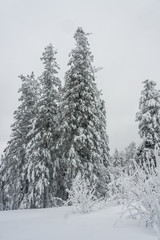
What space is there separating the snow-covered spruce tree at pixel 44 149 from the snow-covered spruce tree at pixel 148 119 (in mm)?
7025

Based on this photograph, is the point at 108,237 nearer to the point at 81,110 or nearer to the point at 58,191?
the point at 81,110

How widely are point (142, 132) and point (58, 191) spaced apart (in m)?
8.22

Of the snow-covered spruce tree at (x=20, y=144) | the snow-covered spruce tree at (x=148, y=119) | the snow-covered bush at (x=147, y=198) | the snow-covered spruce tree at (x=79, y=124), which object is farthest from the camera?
the snow-covered spruce tree at (x=20, y=144)

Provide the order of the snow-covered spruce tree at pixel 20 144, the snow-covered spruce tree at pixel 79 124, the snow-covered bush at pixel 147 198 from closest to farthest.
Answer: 1. the snow-covered bush at pixel 147 198
2. the snow-covered spruce tree at pixel 79 124
3. the snow-covered spruce tree at pixel 20 144

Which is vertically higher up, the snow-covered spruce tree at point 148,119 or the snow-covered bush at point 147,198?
the snow-covered spruce tree at point 148,119

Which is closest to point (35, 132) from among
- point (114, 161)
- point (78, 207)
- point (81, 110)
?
point (81, 110)

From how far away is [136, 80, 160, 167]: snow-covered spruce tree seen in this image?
56.7 ft

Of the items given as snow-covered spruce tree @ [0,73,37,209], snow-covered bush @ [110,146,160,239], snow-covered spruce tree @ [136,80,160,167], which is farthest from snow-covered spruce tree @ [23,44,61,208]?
snow-covered bush @ [110,146,160,239]

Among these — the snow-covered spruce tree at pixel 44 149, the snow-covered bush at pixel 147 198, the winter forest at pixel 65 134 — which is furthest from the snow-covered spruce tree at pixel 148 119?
the snow-covered bush at pixel 147 198

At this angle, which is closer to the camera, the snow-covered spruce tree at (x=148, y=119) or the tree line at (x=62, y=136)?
the tree line at (x=62, y=136)

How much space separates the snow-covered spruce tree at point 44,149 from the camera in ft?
49.4

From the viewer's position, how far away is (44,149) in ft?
51.0

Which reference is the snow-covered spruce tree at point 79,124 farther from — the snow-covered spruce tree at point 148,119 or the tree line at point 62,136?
the snow-covered spruce tree at point 148,119

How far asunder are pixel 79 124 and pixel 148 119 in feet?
20.0
